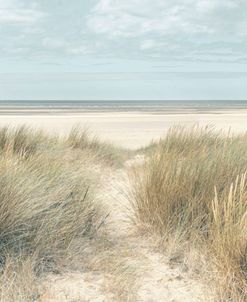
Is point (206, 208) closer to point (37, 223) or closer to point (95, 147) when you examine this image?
point (37, 223)

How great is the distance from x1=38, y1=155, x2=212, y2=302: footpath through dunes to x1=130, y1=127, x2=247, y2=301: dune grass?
7.1 inches

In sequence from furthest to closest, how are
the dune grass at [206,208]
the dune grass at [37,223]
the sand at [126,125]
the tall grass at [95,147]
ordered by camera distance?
1. the sand at [126,125]
2. the tall grass at [95,147]
3. the dune grass at [37,223]
4. the dune grass at [206,208]

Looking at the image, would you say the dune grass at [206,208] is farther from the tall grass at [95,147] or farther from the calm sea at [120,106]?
the calm sea at [120,106]

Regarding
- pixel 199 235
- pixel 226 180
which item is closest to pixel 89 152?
pixel 226 180

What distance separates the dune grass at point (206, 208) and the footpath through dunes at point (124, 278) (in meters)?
0.18

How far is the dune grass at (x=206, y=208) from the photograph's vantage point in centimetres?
272

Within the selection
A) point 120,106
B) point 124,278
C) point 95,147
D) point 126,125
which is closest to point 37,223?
point 124,278

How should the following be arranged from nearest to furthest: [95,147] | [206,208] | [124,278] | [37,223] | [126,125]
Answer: [124,278], [37,223], [206,208], [95,147], [126,125]

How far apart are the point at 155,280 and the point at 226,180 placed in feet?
4.27

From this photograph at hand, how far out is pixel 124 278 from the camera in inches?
114

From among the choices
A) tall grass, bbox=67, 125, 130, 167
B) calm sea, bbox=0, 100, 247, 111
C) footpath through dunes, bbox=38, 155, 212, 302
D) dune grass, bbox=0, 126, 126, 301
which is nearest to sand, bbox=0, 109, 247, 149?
tall grass, bbox=67, 125, 130, 167

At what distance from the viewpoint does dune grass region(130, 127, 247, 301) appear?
107 inches

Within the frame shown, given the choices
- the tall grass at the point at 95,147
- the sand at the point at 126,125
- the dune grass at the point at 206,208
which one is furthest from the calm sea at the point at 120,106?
the dune grass at the point at 206,208

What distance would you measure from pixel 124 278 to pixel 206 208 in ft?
3.37
